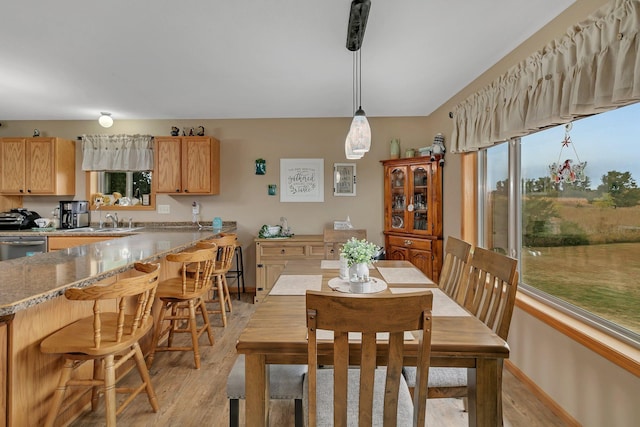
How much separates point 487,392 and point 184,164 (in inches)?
157

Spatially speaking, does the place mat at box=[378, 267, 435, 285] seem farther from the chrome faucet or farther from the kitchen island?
the chrome faucet

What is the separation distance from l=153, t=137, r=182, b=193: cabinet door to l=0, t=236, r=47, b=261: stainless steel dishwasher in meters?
1.42

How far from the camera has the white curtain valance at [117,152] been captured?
4.22 meters

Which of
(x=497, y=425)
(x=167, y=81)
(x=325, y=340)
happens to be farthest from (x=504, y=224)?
(x=167, y=81)

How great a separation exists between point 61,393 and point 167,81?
8.79 feet

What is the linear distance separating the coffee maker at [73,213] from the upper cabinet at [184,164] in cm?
113

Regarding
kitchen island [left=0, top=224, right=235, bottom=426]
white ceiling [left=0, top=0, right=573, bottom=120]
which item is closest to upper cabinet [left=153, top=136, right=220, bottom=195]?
white ceiling [left=0, top=0, right=573, bottom=120]

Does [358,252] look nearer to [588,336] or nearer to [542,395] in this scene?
[588,336]

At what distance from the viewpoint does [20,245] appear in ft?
12.1

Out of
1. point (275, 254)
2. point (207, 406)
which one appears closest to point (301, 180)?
point (275, 254)

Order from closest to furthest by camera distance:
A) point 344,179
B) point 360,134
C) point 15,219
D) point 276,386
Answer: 1. point 276,386
2. point 360,134
3. point 15,219
4. point 344,179

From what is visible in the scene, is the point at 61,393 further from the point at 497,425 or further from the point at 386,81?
the point at 386,81

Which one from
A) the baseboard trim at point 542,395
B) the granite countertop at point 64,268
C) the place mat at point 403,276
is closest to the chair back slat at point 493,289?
the place mat at point 403,276

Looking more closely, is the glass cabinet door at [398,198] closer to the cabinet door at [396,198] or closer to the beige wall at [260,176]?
the cabinet door at [396,198]
